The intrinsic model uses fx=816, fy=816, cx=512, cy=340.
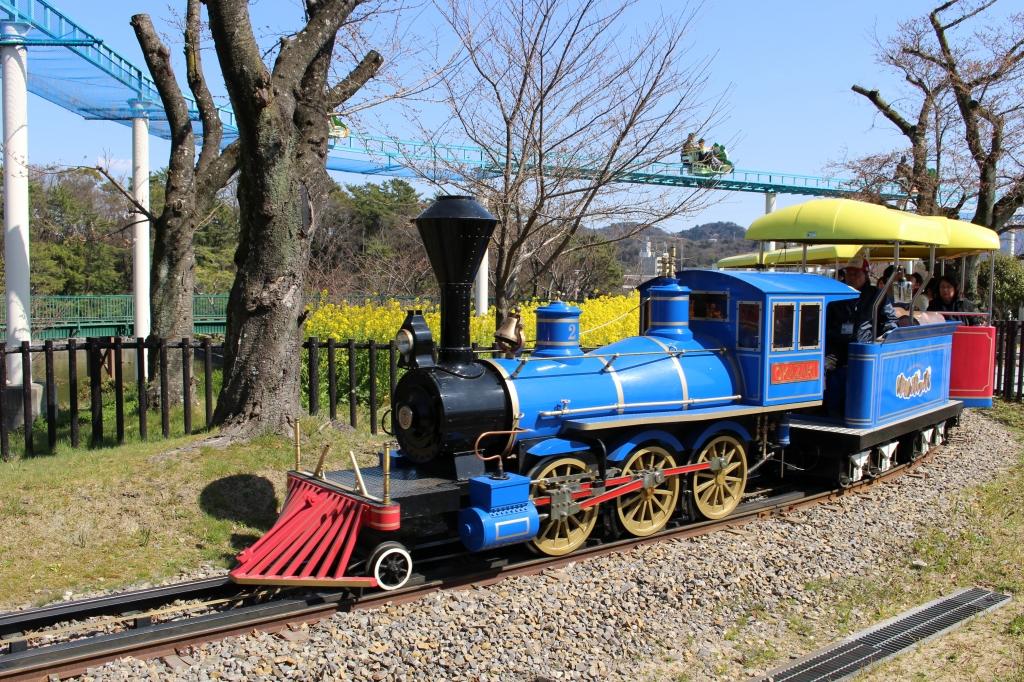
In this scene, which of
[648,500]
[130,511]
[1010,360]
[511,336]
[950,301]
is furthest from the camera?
[1010,360]

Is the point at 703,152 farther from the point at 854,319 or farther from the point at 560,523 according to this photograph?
the point at 560,523

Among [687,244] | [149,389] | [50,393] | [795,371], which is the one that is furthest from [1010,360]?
[687,244]

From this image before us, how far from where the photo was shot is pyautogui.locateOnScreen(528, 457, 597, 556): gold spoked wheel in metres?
6.67

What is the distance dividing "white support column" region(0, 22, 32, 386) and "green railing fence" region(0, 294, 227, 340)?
831 cm

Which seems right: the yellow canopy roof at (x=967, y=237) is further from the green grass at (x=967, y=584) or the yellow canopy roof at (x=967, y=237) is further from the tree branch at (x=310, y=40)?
the tree branch at (x=310, y=40)

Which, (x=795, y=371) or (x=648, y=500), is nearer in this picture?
(x=648, y=500)

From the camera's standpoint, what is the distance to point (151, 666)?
4652 millimetres

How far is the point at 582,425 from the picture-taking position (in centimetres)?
674

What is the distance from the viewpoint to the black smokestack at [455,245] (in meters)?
6.44

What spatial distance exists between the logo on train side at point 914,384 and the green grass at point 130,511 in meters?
6.87

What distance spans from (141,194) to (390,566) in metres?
14.9

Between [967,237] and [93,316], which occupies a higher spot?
[967,237]

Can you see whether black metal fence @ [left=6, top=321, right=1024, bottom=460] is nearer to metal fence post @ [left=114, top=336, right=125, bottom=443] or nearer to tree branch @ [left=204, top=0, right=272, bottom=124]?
metal fence post @ [left=114, top=336, right=125, bottom=443]

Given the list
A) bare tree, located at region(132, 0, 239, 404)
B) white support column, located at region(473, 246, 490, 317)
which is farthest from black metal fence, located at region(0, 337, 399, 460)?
white support column, located at region(473, 246, 490, 317)
